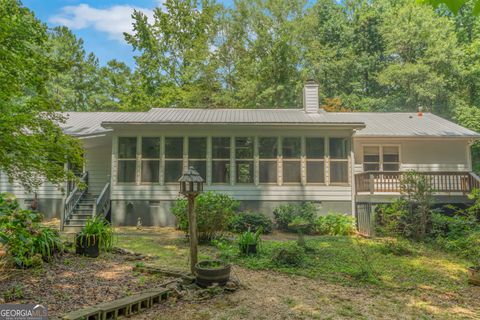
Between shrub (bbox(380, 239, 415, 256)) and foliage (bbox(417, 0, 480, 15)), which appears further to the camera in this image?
shrub (bbox(380, 239, 415, 256))

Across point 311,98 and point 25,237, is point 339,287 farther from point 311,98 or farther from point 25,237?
point 311,98

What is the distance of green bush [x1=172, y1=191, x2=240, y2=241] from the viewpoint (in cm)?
810

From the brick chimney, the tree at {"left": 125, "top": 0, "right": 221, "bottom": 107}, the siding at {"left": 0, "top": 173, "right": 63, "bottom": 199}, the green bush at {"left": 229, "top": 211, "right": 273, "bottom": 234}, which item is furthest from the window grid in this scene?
the tree at {"left": 125, "top": 0, "right": 221, "bottom": 107}

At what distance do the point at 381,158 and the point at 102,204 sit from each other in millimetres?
11711

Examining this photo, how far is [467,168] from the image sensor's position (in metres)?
13.2

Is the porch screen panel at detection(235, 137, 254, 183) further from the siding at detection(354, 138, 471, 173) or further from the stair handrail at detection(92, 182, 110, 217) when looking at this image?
the siding at detection(354, 138, 471, 173)

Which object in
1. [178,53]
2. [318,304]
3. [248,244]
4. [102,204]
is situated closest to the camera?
[318,304]

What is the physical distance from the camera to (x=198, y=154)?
11.6 meters

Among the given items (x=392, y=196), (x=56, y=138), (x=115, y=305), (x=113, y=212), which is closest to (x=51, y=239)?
(x=56, y=138)

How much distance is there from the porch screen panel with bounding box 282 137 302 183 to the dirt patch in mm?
6481

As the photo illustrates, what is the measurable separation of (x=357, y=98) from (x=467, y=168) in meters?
13.0

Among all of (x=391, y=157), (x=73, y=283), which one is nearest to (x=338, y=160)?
(x=391, y=157)

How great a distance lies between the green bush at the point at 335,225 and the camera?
10.3 m

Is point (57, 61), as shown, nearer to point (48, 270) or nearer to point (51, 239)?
point (51, 239)
